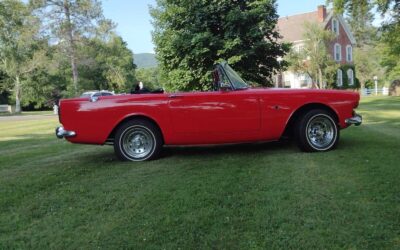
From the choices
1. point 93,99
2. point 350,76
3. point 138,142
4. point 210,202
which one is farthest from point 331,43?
point 210,202

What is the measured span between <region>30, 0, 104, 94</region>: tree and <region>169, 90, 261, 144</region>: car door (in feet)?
121

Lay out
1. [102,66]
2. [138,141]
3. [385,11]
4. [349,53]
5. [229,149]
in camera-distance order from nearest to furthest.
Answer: [138,141] < [229,149] < [385,11] < [349,53] < [102,66]

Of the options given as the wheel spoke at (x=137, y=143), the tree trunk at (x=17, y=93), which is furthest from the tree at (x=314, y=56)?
the wheel spoke at (x=137, y=143)

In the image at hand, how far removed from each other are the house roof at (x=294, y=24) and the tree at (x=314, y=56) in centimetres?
832

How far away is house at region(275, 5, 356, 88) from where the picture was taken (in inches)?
2014

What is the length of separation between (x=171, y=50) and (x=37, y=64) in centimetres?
3227

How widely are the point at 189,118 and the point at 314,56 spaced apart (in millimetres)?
36682

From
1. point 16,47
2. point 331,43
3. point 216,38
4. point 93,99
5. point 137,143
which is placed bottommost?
point 137,143

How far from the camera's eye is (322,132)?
7.31m

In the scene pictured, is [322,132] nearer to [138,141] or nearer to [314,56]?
[138,141]

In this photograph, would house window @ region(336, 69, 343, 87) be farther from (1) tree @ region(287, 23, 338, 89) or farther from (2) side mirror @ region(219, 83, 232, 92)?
(2) side mirror @ region(219, 83, 232, 92)

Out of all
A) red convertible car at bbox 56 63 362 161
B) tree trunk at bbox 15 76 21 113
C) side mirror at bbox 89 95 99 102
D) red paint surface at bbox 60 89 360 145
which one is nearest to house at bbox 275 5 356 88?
tree trunk at bbox 15 76 21 113

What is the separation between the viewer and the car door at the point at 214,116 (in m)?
6.92

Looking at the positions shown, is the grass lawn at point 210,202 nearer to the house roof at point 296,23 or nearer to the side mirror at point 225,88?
the side mirror at point 225,88
